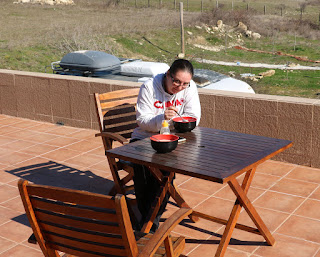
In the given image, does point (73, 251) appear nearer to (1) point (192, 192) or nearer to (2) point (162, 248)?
(2) point (162, 248)

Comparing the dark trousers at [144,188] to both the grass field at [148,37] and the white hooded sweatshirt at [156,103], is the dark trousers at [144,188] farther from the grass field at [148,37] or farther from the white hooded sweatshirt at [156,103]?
the grass field at [148,37]

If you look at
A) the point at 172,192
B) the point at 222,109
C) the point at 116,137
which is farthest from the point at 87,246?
the point at 222,109

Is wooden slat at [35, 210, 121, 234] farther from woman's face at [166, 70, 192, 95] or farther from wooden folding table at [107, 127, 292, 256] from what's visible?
woman's face at [166, 70, 192, 95]

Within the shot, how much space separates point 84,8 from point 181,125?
36963mm

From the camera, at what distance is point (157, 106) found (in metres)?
3.97

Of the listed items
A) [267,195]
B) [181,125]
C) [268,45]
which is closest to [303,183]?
[267,195]

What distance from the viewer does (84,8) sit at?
39094 millimetres

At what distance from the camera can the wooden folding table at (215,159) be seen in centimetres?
303

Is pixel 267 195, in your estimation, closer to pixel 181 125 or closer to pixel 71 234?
pixel 181 125

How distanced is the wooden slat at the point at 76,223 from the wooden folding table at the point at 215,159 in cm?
73

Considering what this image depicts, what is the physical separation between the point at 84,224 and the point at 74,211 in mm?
78

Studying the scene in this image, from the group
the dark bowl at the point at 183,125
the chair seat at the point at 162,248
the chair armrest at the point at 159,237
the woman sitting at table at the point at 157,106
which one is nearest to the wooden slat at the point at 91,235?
the chair armrest at the point at 159,237

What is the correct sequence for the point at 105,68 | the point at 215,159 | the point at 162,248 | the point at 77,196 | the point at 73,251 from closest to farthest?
the point at 77,196 → the point at 73,251 → the point at 162,248 → the point at 215,159 → the point at 105,68

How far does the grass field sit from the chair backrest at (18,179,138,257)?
50.3 feet
